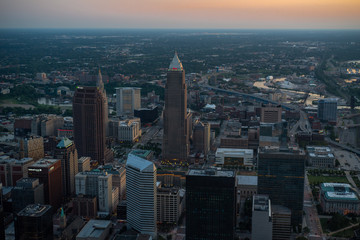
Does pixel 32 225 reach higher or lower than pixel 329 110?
lower

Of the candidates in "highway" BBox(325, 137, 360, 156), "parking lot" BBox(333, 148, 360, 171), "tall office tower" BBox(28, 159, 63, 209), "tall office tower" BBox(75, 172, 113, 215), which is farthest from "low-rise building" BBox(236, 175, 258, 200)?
"highway" BBox(325, 137, 360, 156)

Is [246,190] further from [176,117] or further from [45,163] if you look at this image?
[45,163]

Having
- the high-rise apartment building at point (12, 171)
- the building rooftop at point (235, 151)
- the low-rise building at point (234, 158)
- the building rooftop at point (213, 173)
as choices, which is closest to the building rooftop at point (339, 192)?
the low-rise building at point (234, 158)

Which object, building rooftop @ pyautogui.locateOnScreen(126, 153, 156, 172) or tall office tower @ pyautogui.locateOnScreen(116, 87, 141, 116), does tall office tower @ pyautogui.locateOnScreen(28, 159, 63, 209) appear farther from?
tall office tower @ pyautogui.locateOnScreen(116, 87, 141, 116)

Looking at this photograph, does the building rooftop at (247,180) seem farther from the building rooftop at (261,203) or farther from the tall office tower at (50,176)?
the tall office tower at (50,176)

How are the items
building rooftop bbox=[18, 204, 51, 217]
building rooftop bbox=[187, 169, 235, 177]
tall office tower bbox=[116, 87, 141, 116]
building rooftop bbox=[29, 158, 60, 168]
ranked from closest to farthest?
building rooftop bbox=[18, 204, 51, 217], building rooftop bbox=[187, 169, 235, 177], building rooftop bbox=[29, 158, 60, 168], tall office tower bbox=[116, 87, 141, 116]

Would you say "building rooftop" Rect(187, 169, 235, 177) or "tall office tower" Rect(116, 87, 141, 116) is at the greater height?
"building rooftop" Rect(187, 169, 235, 177)

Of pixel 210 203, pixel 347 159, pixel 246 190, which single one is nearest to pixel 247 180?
pixel 246 190
